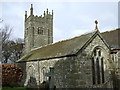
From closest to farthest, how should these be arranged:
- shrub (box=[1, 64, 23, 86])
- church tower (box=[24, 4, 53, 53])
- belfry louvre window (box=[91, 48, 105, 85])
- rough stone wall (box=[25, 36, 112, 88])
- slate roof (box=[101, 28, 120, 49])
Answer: rough stone wall (box=[25, 36, 112, 88])
belfry louvre window (box=[91, 48, 105, 85])
slate roof (box=[101, 28, 120, 49])
shrub (box=[1, 64, 23, 86])
church tower (box=[24, 4, 53, 53])

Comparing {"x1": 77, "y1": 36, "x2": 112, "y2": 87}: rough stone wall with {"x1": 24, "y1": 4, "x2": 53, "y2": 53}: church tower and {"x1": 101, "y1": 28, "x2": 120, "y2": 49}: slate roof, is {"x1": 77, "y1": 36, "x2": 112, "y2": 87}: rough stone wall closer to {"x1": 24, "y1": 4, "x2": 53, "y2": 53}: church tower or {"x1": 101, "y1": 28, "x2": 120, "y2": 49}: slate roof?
{"x1": 101, "y1": 28, "x2": 120, "y2": 49}: slate roof

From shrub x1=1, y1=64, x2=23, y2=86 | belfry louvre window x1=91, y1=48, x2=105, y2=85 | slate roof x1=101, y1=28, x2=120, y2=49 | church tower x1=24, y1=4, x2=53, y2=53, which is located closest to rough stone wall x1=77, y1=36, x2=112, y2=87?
belfry louvre window x1=91, y1=48, x2=105, y2=85

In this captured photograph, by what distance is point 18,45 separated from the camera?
58.1m

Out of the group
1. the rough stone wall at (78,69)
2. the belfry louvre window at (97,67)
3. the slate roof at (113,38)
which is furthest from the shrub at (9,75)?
the slate roof at (113,38)

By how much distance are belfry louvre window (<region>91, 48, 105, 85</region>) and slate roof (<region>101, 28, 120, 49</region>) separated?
131 inches

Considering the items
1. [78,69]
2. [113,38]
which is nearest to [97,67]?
[78,69]

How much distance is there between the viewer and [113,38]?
2314 cm

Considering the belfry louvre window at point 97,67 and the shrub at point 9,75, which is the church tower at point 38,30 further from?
the belfry louvre window at point 97,67

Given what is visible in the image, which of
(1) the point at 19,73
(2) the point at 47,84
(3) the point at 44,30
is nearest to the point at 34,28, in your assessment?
(3) the point at 44,30

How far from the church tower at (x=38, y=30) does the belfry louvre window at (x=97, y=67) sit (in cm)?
2183

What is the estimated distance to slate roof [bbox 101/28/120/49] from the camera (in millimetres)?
21500

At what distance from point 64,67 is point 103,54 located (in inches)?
182

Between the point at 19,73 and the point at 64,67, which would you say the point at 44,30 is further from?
the point at 64,67

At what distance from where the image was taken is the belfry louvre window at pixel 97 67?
1816 centimetres
